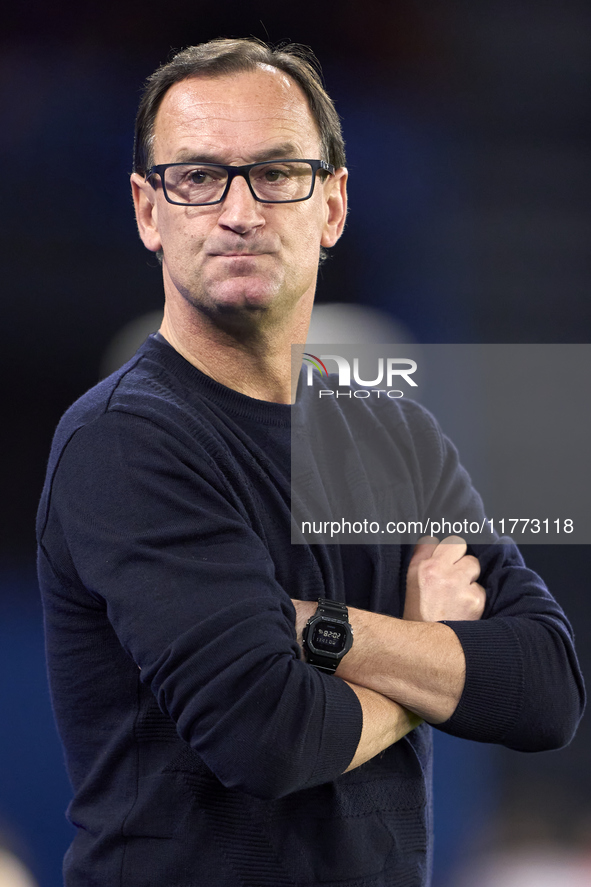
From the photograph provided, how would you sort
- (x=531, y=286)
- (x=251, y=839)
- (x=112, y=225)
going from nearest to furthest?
(x=251, y=839) < (x=112, y=225) < (x=531, y=286)

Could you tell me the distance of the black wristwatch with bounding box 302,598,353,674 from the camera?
117cm

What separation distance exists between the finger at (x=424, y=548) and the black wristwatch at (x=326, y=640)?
295 mm

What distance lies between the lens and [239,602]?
1038mm

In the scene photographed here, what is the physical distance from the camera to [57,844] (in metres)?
2.47

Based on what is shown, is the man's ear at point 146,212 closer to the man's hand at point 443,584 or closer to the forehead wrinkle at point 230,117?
the forehead wrinkle at point 230,117

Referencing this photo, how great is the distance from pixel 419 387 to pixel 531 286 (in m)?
0.55

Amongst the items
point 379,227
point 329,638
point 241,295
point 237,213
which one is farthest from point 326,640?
point 379,227

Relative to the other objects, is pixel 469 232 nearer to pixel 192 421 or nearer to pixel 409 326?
pixel 409 326

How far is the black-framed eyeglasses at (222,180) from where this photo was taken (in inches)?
51.9

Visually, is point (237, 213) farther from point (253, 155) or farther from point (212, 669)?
point (212, 669)

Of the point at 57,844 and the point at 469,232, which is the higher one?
the point at 469,232

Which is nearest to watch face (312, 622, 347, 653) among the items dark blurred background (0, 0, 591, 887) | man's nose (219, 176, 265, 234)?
man's nose (219, 176, 265, 234)

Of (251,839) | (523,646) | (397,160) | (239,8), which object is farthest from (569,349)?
(251,839)

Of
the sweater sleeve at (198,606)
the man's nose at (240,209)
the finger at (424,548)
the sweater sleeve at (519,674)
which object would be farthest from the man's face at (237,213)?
the sweater sleeve at (519,674)
